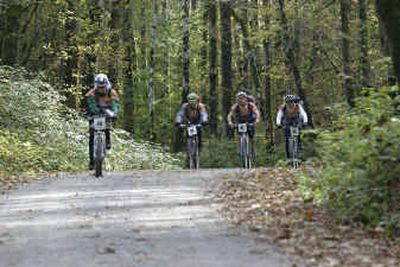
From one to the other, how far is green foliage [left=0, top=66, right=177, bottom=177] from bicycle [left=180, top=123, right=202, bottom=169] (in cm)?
372

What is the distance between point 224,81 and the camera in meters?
38.5

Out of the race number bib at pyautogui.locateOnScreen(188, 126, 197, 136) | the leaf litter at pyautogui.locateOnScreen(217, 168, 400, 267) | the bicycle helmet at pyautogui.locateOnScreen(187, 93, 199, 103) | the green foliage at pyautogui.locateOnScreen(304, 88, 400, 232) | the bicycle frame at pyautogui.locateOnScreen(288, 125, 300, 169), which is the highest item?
the bicycle helmet at pyautogui.locateOnScreen(187, 93, 199, 103)

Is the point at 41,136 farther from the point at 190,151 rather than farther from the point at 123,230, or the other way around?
the point at 123,230

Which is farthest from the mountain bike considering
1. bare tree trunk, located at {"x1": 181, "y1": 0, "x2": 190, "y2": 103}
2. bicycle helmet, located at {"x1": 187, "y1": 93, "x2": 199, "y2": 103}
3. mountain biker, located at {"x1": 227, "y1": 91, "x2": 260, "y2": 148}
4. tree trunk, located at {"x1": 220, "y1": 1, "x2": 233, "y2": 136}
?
tree trunk, located at {"x1": 220, "y1": 1, "x2": 233, "y2": 136}

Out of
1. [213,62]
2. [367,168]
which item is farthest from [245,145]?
[213,62]

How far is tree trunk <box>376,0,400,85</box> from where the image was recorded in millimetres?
10656

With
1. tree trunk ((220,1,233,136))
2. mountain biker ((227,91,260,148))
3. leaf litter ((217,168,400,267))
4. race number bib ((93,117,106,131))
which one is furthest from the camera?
tree trunk ((220,1,233,136))

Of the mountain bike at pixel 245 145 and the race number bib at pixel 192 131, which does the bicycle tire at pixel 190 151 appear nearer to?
the race number bib at pixel 192 131

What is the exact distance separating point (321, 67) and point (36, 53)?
1274cm

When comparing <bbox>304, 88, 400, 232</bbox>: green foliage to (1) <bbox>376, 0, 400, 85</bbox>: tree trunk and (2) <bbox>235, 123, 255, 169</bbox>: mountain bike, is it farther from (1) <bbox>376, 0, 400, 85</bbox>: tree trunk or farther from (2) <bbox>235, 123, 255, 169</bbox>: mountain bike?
(2) <bbox>235, 123, 255, 169</bbox>: mountain bike

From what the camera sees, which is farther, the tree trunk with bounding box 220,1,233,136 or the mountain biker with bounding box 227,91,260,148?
the tree trunk with bounding box 220,1,233,136

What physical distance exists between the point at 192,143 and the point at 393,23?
9002 millimetres

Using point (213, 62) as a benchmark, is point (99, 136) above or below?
below

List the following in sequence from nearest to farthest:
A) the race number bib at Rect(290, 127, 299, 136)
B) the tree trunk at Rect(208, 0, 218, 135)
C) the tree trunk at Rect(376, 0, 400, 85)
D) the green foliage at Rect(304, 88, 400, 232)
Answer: the green foliage at Rect(304, 88, 400, 232)
the tree trunk at Rect(376, 0, 400, 85)
the race number bib at Rect(290, 127, 299, 136)
the tree trunk at Rect(208, 0, 218, 135)
